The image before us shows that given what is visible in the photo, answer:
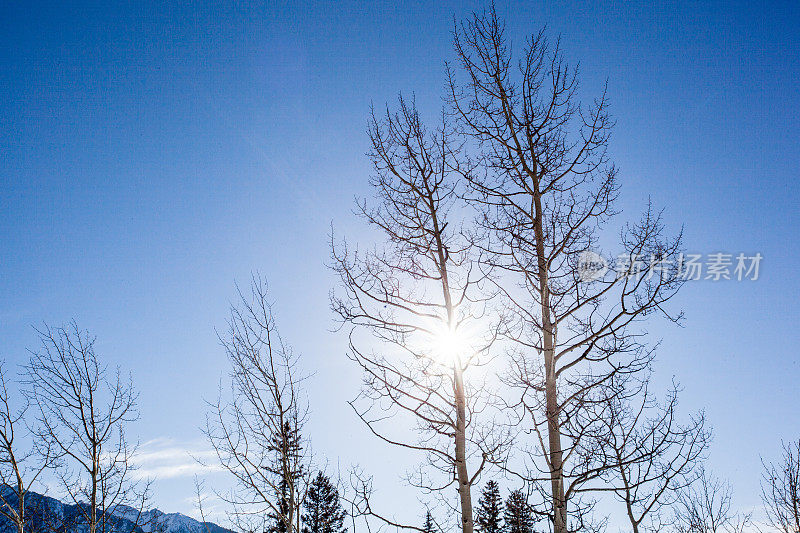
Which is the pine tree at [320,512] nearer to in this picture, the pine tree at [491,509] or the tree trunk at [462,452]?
the pine tree at [491,509]

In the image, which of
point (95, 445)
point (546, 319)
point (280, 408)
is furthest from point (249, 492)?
point (95, 445)

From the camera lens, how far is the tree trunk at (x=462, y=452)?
4.84 meters

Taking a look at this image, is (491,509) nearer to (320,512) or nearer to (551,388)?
(320,512)

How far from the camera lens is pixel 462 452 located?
200 inches

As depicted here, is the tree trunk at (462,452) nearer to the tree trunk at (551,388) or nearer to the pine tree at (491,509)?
the tree trunk at (551,388)

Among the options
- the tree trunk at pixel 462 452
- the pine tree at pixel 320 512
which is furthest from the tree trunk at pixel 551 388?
the pine tree at pixel 320 512

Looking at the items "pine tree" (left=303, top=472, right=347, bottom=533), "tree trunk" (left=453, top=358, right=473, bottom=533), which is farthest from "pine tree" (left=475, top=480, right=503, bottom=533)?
"tree trunk" (left=453, top=358, right=473, bottom=533)

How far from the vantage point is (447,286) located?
575cm

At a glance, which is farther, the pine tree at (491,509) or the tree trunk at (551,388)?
the pine tree at (491,509)

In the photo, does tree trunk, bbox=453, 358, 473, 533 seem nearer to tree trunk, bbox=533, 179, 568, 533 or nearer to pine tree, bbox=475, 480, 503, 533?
tree trunk, bbox=533, 179, 568, 533

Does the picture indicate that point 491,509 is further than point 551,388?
Yes

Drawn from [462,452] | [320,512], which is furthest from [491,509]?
[462,452]

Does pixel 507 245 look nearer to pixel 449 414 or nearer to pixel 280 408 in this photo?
pixel 449 414

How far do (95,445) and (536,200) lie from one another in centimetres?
1081
